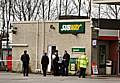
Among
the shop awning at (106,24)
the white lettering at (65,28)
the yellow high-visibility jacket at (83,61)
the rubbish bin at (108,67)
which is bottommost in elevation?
the rubbish bin at (108,67)


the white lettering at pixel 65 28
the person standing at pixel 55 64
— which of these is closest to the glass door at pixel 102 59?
the white lettering at pixel 65 28

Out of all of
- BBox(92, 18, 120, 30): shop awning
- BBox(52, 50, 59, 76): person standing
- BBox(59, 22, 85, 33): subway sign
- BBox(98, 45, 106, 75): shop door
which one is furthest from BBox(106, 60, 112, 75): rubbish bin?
BBox(52, 50, 59, 76): person standing

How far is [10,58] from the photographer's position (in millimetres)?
48562

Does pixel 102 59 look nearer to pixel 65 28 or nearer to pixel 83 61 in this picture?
pixel 65 28

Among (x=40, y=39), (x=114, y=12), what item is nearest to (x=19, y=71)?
(x=40, y=39)

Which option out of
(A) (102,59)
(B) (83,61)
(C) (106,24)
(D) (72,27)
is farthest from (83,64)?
(C) (106,24)

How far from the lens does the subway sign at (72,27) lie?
138 ft

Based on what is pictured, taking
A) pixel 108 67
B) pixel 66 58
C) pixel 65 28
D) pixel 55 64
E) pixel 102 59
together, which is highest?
pixel 65 28

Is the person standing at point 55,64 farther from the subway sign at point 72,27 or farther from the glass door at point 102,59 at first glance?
the glass door at point 102,59

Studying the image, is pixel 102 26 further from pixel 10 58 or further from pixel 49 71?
pixel 10 58

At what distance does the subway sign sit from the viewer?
4209cm

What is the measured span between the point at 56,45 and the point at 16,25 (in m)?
4.62

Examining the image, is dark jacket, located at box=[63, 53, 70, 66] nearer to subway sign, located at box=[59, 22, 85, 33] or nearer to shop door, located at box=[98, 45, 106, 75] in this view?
subway sign, located at box=[59, 22, 85, 33]

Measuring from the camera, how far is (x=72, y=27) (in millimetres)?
42688
